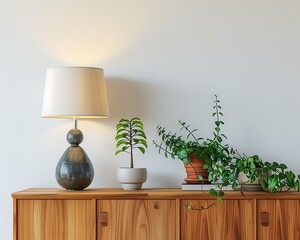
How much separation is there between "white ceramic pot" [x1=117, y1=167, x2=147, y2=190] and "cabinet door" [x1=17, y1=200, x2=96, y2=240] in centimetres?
22

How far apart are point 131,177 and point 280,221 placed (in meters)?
0.73

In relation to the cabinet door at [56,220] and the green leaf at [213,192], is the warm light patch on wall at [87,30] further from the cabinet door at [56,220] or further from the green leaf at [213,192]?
the green leaf at [213,192]

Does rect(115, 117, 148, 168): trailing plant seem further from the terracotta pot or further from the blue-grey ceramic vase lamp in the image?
the terracotta pot

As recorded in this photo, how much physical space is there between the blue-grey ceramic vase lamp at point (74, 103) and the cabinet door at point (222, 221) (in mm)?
531

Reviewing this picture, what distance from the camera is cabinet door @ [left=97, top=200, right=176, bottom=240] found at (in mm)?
2668

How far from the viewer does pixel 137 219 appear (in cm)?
267

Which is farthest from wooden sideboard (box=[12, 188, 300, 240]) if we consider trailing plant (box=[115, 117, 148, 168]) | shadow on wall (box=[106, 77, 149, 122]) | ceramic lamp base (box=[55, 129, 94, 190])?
shadow on wall (box=[106, 77, 149, 122])

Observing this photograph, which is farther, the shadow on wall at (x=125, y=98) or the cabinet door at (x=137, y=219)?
the shadow on wall at (x=125, y=98)

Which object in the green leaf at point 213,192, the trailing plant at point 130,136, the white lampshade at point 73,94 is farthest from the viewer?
the trailing plant at point 130,136

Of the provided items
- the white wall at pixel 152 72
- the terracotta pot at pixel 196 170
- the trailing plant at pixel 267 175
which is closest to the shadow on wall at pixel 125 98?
the white wall at pixel 152 72

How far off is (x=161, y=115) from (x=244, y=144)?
0.45 metres

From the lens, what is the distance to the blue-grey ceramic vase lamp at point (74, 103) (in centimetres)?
275

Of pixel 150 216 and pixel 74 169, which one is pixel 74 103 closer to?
pixel 74 169

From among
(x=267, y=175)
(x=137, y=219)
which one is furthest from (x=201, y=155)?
(x=137, y=219)
